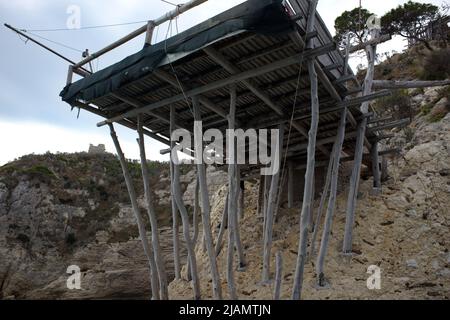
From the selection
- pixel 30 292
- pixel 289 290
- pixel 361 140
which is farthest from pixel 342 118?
pixel 30 292

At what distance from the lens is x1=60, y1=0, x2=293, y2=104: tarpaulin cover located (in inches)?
297

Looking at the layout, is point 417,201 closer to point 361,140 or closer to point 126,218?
point 361,140

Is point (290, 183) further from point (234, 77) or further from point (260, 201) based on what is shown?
point (234, 77)

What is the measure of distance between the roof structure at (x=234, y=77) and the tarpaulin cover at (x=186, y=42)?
0.02 metres

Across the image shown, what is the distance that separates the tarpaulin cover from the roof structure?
0.02 metres

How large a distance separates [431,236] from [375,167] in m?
3.47

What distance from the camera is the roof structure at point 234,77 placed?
807 centimetres

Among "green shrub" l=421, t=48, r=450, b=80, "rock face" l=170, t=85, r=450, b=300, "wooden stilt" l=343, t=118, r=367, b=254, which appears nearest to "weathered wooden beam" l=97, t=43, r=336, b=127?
"wooden stilt" l=343, t=118, r=367, b=254

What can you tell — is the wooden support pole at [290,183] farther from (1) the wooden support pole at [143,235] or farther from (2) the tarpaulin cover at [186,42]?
(2) the tarpaulin cover at [186,42]

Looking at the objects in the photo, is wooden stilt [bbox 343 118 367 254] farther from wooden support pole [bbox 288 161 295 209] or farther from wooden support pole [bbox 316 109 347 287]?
wooden support pole [bbox 288 161 295 209]

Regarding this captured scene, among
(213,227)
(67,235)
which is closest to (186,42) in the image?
(213,227)

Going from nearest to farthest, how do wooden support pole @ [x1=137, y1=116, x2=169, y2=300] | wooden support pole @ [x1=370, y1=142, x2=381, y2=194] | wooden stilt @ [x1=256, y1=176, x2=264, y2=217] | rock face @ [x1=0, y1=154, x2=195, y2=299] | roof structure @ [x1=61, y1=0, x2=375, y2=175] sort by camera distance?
roof structure @ [x1=61, y1=0, x2=375, y2=175] → wooden support pole @ [x1=137, y1=116, x2=169, y2=300] → wooden support pole @ [x1=370, y1=142, x2=381, y2=194] → wooden stilt @ [x1=256, y1=176, x2=264, y2=217] → rock face @ [x1=0, y1=154, x2=195, y2=299]

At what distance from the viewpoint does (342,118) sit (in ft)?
35.9

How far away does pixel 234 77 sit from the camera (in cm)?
936
